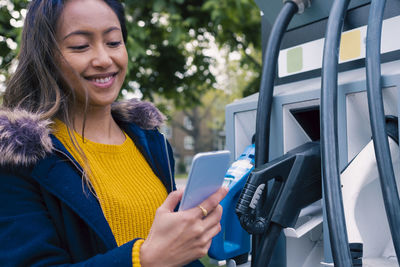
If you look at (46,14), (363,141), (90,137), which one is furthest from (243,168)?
(46,14)

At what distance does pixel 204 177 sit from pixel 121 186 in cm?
40

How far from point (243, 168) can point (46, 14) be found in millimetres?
733

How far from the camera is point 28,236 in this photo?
892 mm

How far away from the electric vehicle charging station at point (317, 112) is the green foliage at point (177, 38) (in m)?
2.58

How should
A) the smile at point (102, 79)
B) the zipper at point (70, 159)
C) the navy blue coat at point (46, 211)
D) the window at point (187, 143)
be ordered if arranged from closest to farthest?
the navy blue coat at point (46, 211), the zipper at point (70, 159), the smile at point (102, 79), the window at point (187, 143)

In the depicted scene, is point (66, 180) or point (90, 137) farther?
point (90, 137)

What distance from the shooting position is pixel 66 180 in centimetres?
100

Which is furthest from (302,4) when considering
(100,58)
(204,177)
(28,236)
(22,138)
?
(28,236)

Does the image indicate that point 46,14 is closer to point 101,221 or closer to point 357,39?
point 101,221

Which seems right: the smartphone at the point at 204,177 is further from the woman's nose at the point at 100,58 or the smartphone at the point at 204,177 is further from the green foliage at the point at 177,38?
the green foliage at the point at 177,38

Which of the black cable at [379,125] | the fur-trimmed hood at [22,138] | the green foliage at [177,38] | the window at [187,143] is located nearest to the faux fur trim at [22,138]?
the fur-trimmed hood at [22,138]

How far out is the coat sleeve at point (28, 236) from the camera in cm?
88

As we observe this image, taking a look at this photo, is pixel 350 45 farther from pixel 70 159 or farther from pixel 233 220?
pixel 70 159

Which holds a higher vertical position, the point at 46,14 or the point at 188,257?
the point at 46,14
